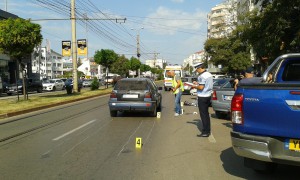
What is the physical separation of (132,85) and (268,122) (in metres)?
9.44

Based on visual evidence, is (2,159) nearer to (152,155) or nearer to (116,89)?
(152,155)

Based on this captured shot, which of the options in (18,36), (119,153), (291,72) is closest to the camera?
(291,72)

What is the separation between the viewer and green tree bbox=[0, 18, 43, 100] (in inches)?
798

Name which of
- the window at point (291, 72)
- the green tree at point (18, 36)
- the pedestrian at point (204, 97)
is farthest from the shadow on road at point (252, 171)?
the green tree at point (18, 36)

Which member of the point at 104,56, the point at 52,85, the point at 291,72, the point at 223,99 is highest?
the point at 104,56

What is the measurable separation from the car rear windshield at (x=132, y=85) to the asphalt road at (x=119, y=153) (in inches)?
80.2

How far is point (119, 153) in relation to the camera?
24.8 feet

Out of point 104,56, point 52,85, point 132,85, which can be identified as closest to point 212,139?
point 132,85

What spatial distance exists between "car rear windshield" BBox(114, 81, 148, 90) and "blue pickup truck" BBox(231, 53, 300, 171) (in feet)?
28.7

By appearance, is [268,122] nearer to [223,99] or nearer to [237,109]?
[237,109]

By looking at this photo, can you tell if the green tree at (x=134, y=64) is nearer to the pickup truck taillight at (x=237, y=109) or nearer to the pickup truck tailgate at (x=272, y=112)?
the pickup truck taillight at (x=237, y=109)

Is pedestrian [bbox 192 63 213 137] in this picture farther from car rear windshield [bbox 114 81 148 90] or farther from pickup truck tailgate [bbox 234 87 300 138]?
car rear windshield [bbox 114 81 148 90]

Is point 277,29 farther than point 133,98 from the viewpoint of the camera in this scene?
Yes

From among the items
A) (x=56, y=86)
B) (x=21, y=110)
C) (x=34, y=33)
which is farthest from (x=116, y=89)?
(x=56, y=86)
